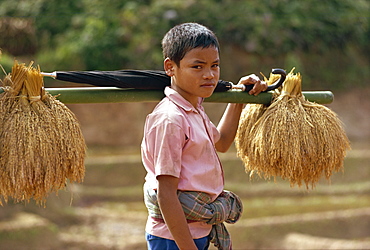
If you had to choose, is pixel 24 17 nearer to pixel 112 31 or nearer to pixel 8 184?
pixel 112 31

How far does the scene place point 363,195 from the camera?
7.99 m

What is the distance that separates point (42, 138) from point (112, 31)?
840 cm

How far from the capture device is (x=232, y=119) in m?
2.26

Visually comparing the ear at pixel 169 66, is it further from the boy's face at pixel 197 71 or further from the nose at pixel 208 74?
the nose at pixel 208 74

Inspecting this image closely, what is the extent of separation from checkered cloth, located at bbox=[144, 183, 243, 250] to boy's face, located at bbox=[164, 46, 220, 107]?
332 millimetres

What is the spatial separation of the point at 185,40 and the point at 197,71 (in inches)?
4.1

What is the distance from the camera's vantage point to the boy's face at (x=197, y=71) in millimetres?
1832

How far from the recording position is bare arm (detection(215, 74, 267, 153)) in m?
2.21

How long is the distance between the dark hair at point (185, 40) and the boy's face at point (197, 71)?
14mm

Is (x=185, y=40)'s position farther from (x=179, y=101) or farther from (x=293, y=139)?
(x=293, y=139)

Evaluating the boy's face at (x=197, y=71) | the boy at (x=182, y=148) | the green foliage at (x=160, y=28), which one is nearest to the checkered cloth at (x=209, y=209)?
the boy at (x=182, y=148)

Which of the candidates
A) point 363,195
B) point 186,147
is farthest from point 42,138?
point 363,195

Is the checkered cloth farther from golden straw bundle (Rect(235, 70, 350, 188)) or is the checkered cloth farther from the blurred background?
the blurred background

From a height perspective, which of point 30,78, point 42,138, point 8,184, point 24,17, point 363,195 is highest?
point 24,17
